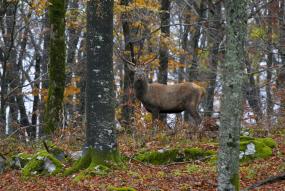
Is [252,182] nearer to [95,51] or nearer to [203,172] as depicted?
[203,172]

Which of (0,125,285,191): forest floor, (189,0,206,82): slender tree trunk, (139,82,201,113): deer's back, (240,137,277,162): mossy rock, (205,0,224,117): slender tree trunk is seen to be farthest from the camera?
(189,0,206,82): slender tree trunk

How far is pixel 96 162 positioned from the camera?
1053cm

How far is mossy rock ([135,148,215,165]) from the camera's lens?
36.9 ft

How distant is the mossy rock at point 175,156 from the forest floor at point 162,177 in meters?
0.19

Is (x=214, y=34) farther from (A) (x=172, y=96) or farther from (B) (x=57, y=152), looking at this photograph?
(B) (x=57, y=152)

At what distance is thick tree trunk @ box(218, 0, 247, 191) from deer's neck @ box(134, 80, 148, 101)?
8.48 metres

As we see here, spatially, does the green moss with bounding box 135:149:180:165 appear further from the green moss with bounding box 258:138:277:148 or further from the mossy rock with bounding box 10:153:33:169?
the mossy rock with bounding box 10:153:33:169

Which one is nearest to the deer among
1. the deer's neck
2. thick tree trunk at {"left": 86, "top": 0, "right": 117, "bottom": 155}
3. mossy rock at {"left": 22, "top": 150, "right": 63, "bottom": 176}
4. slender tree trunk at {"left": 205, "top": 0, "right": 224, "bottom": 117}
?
the deer's neck

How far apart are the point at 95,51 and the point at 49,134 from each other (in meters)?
4.53

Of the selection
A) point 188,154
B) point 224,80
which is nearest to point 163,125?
point 188,154

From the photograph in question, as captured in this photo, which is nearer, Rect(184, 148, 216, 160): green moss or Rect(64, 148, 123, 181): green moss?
Rect(64, 148, 123, 181): green moss

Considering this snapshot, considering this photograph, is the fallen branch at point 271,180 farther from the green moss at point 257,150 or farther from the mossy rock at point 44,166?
the mossy rock at point 44,166

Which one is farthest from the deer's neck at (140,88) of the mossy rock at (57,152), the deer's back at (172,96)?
the mossy rock at (57,152)

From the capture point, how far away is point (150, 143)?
12.7m
